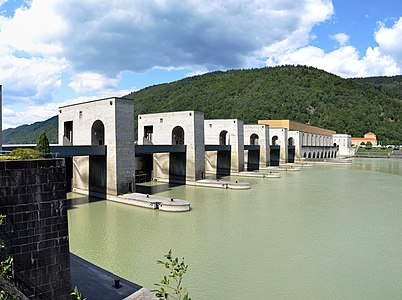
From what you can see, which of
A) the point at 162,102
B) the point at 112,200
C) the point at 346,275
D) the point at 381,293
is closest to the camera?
the point at 381,293

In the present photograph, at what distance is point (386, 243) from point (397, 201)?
33.6 feet

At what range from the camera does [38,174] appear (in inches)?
264

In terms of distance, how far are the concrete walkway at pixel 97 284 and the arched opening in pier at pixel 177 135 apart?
72.0 feet

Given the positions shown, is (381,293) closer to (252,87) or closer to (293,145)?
(293,145)

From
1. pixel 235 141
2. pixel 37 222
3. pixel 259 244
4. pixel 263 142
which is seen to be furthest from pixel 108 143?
pixel 263 142

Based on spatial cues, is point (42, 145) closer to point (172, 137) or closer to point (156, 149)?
point (156, 149)

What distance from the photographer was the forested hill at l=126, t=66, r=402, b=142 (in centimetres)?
9537

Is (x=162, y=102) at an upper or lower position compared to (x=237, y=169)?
upper

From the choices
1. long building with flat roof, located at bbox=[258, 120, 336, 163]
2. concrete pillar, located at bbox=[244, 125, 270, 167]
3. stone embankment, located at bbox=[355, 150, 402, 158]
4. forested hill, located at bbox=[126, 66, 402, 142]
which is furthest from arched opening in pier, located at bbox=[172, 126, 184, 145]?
stone embankment, located at bbox=[355, 150, 402, 158]

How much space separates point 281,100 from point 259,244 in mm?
95320

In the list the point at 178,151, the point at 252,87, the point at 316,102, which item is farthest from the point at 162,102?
the point at 178,151

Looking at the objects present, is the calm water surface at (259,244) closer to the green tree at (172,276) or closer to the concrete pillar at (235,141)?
the green tree at (172,276)

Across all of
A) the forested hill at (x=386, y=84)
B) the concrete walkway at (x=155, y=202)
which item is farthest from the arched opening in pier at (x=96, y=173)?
the forested hill at (x=386, y=84)

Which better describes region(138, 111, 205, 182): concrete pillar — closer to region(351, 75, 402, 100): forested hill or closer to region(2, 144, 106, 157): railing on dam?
region(2, 144, 106, 157): railing on dam
